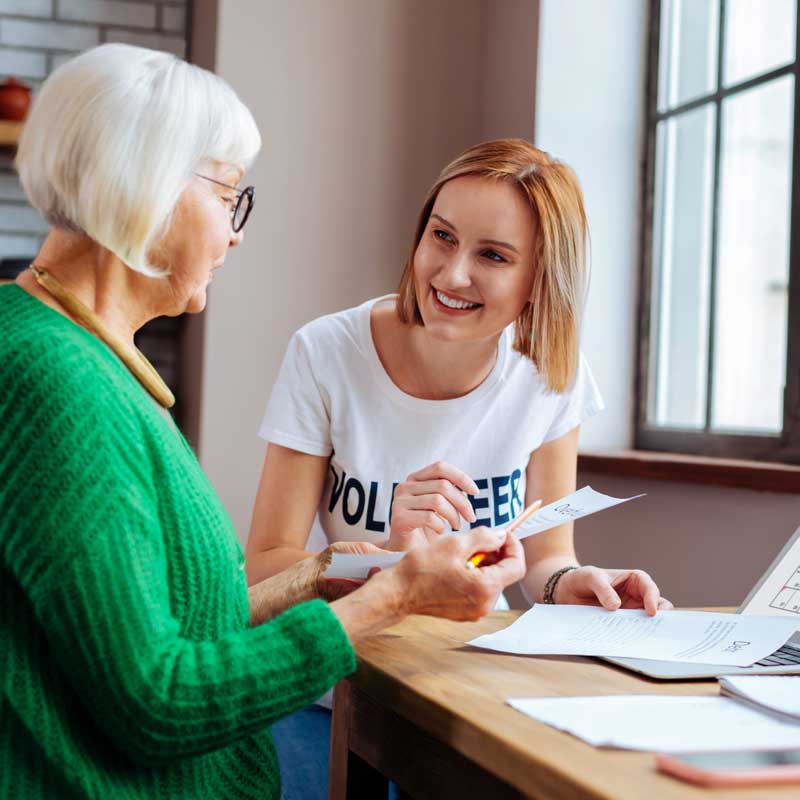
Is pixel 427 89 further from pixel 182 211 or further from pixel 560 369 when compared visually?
pixel 182 211

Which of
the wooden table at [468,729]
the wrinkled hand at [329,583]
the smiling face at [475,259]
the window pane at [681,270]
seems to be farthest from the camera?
the window pane at [681,270]

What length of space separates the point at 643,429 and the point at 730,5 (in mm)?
1049

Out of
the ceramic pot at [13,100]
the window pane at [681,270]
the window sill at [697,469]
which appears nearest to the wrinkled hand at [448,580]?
the window sill at [697,469]

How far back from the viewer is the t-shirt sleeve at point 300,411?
1673mm

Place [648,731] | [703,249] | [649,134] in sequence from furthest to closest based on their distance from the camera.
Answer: [649,134] → [703,249] → [648,731]

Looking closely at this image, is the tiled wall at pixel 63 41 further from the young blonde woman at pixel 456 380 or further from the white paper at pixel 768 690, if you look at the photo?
the white paper at pixel 768 690

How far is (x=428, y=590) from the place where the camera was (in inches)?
39.2

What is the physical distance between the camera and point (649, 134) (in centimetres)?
277

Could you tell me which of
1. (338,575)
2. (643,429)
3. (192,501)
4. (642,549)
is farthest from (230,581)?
(643,429)

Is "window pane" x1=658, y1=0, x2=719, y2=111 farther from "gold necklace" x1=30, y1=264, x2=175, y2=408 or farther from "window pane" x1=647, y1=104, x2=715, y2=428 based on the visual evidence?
"gold necklace" x1=30, y1=264, x2=175, y2=408

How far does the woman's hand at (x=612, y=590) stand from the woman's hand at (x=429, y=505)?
18cm

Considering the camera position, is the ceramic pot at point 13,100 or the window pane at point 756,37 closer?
the window pane at point 756,37

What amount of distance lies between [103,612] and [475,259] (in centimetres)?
100

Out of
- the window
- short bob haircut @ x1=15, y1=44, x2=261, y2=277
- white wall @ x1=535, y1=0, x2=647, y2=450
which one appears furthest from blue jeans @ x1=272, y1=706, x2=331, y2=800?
white wall @ x1=535, y1=0, x2=647, y2=450
